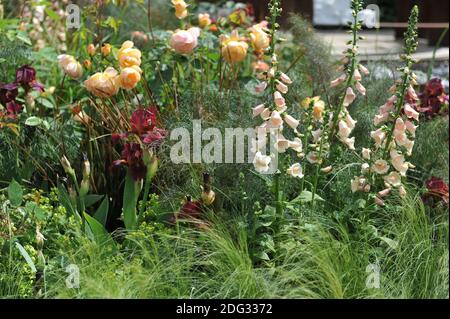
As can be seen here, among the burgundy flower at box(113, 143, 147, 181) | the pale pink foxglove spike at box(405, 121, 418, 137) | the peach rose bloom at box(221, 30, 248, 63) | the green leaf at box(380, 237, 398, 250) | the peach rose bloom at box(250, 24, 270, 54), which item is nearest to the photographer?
the green leaf at box(380, 237, 398, 250)


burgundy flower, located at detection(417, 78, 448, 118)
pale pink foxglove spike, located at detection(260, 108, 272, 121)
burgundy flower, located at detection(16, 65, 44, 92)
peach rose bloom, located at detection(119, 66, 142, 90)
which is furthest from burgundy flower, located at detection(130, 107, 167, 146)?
burgundy flower, located at detection(417, 78, 448, 118)

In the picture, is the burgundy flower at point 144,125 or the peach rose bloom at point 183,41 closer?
the burgundy flower at point 144,125

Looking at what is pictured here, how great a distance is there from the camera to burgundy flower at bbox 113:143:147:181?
3098mm

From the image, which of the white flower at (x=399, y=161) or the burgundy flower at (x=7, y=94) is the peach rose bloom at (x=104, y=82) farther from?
the white flower at (x=399, y=161)

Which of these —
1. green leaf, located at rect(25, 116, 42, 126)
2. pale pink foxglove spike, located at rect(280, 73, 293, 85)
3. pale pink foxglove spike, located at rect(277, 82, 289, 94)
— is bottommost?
green leaf, located at rect(25, 116, 42, 126)

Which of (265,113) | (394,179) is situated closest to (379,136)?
(394,179)

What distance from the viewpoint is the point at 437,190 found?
329 cm

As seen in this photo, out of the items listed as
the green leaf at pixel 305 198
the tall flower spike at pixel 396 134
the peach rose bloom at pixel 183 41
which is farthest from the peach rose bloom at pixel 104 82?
the tall flower spike at pixel 396 134

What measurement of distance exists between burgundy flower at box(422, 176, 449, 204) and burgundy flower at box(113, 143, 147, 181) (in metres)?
1.12

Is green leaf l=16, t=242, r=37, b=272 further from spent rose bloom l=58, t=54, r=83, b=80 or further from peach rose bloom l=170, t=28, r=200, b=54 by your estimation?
peach rose bloom l=170, t=28, r=200, b=54

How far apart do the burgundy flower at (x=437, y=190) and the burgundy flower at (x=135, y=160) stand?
1.12 m

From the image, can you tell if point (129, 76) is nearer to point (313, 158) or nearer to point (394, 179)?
point (313, 158)

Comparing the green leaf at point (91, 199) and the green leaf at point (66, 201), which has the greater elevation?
the green leaf at point (66, 201)

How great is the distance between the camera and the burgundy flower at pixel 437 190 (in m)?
3.29
